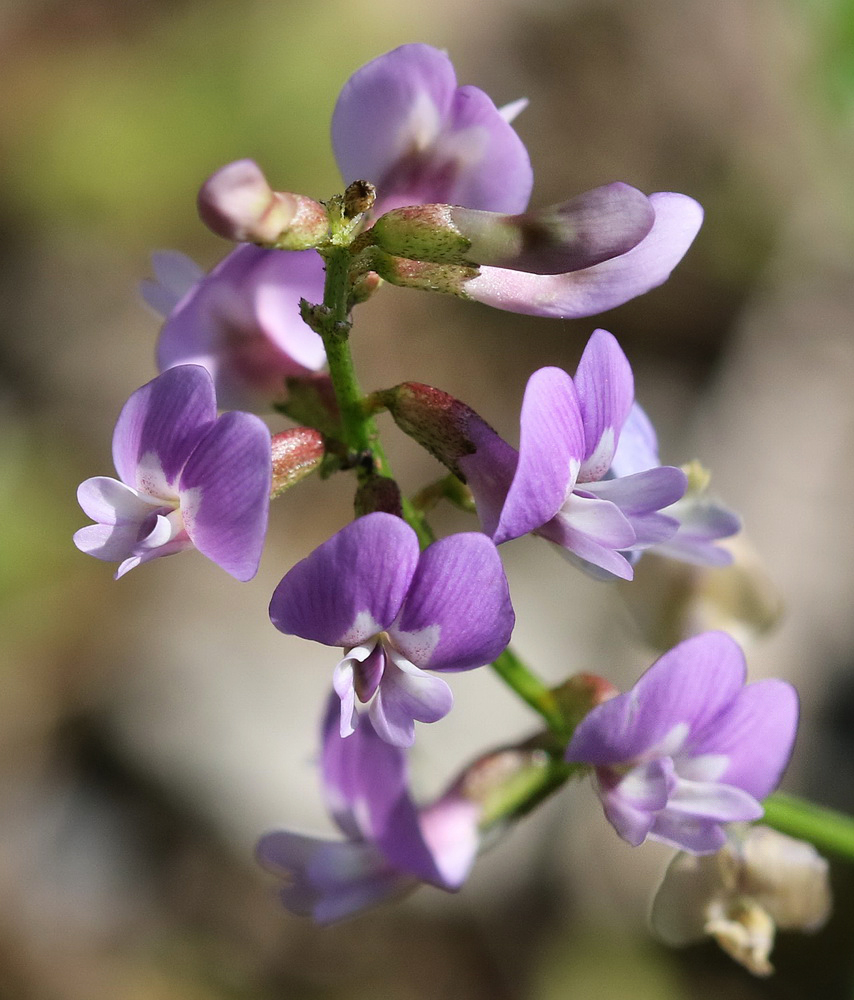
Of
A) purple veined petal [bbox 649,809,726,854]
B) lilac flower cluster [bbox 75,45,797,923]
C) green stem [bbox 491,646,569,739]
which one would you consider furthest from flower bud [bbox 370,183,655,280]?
purple veined petal [bbox 649,809,726,854]

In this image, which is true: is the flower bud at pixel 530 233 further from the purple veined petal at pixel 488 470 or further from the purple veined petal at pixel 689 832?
the purple veined petal at pixel 689 832

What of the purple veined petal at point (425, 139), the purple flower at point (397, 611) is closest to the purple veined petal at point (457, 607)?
the purple flower at point (397, 611)

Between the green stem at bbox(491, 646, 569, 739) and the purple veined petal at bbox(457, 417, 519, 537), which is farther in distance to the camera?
the green stem at bbox(491, 646, 569, 739)

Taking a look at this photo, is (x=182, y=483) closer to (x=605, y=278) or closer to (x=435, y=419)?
(x=435, y=419)

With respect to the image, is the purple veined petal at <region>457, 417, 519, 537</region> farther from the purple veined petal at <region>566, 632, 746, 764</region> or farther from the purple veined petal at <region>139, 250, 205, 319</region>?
the purple veined petal at <region>139, 250, 205, 319</region>

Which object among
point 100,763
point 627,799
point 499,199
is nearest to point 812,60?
point 499,199

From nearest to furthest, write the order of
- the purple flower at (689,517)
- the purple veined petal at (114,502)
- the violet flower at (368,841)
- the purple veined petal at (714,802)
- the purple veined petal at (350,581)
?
the purple veined petal at (350,581)
the purple veined petal at (114,502)
the purple veined petal at (714,802)
the purple flower at (689,517)
the violet flower at (368,841)

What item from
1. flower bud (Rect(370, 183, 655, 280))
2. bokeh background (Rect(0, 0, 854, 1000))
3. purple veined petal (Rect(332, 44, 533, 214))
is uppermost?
purple veined petal (Rect(332, 44, 533, 214))

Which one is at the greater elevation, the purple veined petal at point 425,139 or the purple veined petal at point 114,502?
the purple veined petal at point 425,139
